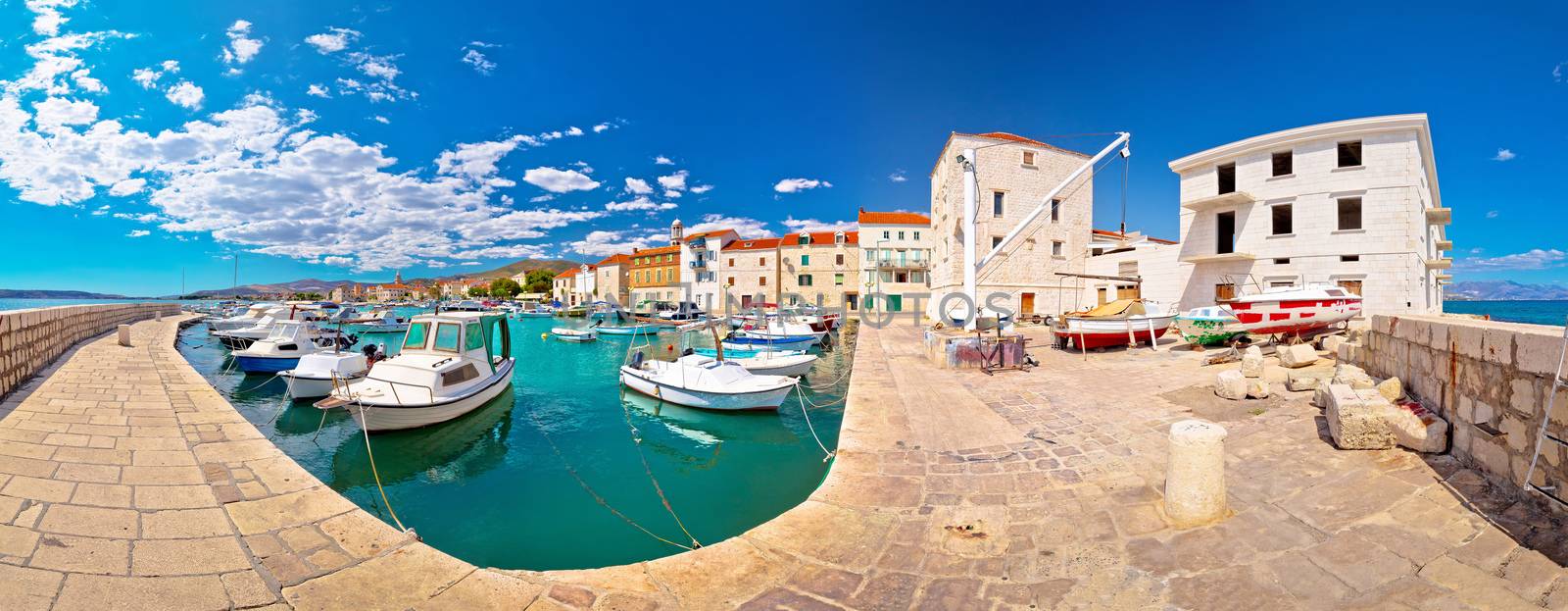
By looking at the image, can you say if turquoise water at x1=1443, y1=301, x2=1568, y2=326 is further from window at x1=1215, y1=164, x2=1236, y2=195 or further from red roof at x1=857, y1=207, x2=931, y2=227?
red roof at x1=857, y1=207, x2=931, y2=227

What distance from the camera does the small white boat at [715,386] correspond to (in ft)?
37.6

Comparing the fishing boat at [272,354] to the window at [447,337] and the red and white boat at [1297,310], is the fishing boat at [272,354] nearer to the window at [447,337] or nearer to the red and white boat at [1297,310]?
the window at [447,337]

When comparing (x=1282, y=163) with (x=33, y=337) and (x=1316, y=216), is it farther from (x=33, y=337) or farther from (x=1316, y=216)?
(x=33, y=337)

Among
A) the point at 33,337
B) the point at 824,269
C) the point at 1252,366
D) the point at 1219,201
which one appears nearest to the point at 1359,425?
the point at 1252,366

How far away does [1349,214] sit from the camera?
53.5ft

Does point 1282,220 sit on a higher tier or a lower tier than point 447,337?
higher

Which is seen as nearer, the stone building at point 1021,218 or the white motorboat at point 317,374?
the white motorboat at point 317,374

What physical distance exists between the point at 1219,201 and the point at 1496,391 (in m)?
18.1

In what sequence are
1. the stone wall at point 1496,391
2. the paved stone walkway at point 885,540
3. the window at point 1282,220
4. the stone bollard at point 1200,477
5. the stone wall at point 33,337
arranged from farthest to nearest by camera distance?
the window at point 1282,220 → the stone wall at point 33,337 → the stone bollard at point 1200,477 → the stone wall at point 1496,391 → the paved stone walkway at point 885,540

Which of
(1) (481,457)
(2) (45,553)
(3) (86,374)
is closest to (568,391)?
(1) (481,457)

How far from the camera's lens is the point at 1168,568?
309 cm

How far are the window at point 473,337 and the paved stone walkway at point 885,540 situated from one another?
18.6 ft

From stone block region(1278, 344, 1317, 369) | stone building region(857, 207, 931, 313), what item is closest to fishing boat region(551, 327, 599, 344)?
stone building region(857, 207, 931, 313)

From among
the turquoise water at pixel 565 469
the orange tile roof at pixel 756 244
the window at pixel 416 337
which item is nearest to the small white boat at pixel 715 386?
the turquoise water at pixel 565 469
